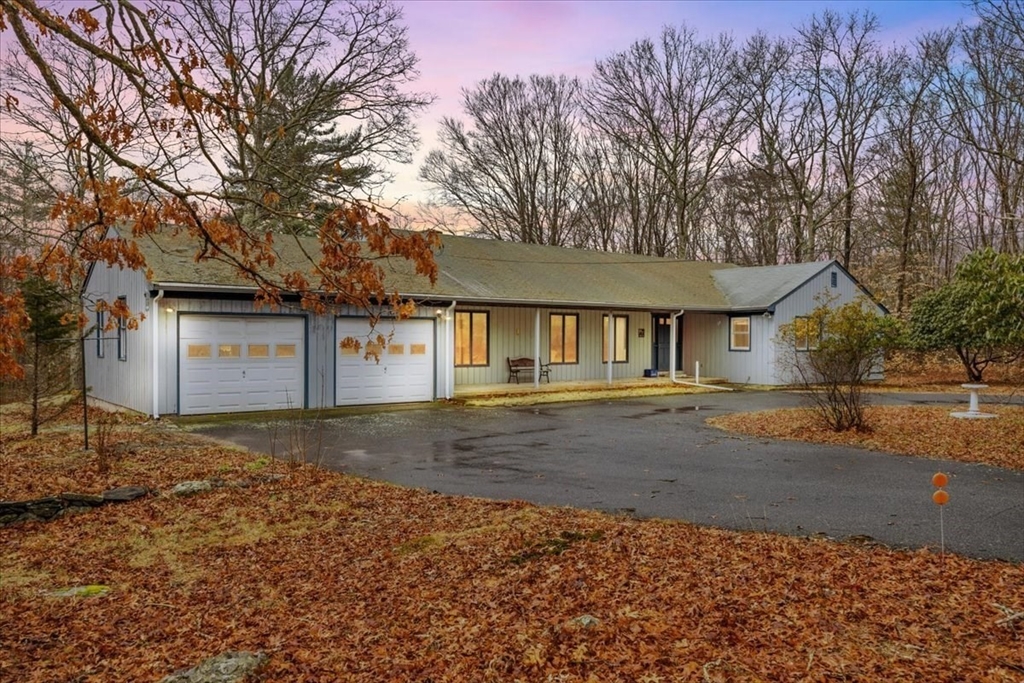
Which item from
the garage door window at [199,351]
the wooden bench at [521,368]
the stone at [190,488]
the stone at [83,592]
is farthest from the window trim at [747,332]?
the stone at [83,592]

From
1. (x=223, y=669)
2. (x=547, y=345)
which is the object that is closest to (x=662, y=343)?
(x=547, y=345)

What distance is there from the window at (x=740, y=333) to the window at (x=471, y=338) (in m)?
9.00

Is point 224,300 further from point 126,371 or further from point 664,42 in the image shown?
point 664,42

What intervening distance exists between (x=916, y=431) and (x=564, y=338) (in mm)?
11569

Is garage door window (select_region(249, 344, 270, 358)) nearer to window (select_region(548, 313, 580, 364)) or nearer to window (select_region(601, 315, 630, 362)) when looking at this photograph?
window (select_region(548, 313, 580, 364))

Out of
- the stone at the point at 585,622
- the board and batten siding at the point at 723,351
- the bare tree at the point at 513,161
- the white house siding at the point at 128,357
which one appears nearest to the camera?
the stone at the point at 585,622

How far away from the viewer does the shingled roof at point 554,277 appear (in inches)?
679

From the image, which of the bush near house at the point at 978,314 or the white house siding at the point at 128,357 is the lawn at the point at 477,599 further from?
the white house siding at the point at 128,357

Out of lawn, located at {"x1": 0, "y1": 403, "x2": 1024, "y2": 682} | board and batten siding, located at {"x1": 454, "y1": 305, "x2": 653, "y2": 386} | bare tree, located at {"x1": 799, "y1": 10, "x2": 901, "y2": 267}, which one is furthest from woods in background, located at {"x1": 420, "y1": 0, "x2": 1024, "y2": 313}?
lawn, located at {"x1": 0, "y1": 403, "x2": 1024, "y2": 682}

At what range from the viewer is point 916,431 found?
12477mm

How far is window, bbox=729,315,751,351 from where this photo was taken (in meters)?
23.9

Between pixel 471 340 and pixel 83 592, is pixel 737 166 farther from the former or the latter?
pixel 83 592

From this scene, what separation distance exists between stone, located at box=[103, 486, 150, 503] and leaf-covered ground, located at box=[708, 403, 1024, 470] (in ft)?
32.2

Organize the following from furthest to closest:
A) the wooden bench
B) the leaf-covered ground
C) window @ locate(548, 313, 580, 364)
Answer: window @ locate(548, 313, 580, 364) → the wooden bench → the leaf-covered ground
